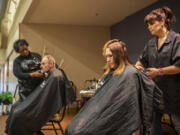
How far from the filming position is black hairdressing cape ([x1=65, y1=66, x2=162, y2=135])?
127 centimetres

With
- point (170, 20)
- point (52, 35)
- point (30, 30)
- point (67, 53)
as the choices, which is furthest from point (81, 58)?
point (170, 20)

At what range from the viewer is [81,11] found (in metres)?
4.35

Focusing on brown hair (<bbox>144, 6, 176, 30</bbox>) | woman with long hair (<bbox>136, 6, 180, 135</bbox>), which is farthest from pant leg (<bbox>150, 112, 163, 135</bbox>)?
brown hair (<bbox>144, 6, 176, 30</bbox>)

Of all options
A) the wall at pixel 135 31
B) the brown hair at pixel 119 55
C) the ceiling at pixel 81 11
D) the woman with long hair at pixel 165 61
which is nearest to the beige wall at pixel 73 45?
the ceiling at pixel 81 11

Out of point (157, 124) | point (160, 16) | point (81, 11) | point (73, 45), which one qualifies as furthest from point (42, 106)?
point (73, 45)

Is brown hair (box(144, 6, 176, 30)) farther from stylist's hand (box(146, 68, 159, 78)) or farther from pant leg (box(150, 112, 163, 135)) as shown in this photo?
pant leg (box(150, 112, 163, 135))

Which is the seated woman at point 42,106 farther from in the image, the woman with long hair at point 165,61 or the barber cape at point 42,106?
the woman with long hair at point 165,61

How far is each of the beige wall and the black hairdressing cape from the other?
13.3 feet

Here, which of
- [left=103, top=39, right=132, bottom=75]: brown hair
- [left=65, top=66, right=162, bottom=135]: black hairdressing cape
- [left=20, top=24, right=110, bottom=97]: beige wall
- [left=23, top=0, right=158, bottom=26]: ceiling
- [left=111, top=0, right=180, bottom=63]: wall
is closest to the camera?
[left=65, top=66, right=162, bottom=135]: black hairdressing cape

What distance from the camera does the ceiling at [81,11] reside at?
12.8 ft

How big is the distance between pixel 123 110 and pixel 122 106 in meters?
0.03

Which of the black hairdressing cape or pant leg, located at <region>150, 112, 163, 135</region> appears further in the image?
pant leg, located at <region>150, 112, 163, 135</region>

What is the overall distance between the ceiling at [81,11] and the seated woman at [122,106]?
2.71 metres

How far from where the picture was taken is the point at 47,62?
7.11 feet
